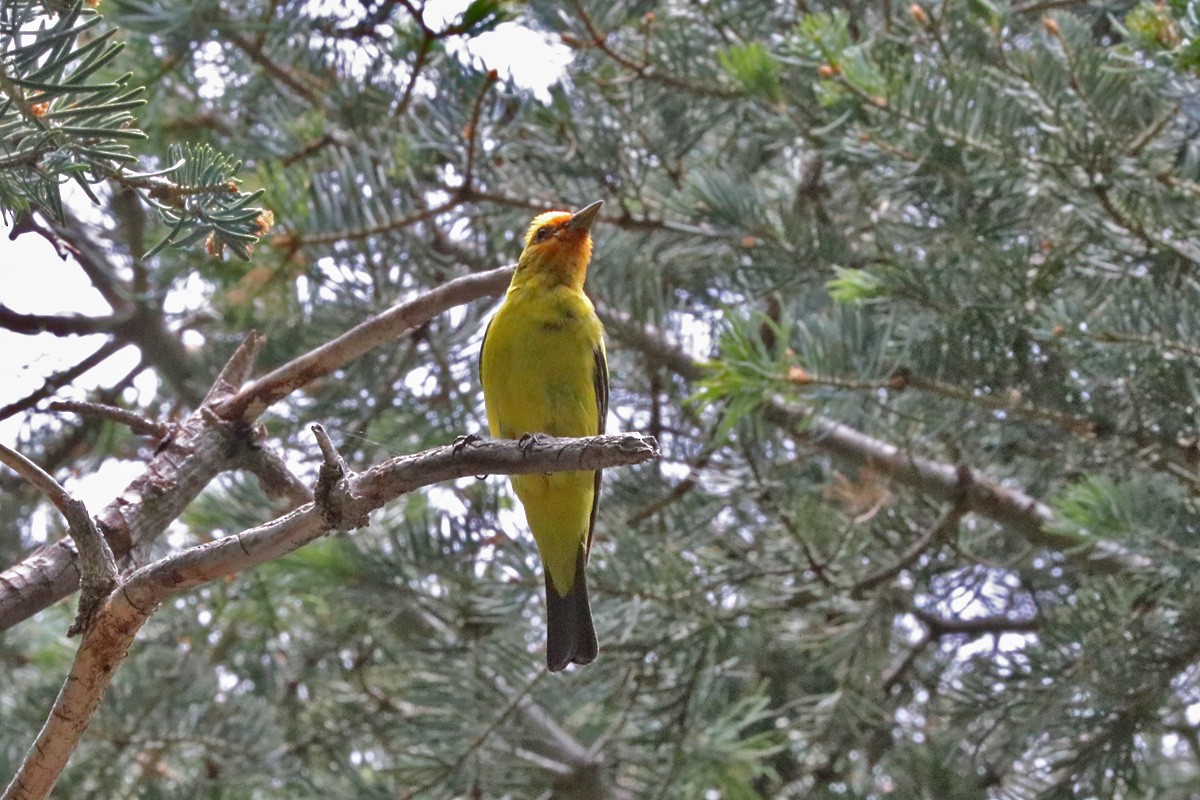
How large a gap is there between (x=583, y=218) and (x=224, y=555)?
1.24 meters

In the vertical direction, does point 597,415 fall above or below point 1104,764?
above

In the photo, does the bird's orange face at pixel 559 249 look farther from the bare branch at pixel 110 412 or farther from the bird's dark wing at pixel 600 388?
the bare branch at pixel 110 412

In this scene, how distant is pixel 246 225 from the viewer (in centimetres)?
130

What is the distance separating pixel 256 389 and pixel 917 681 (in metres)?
1.96

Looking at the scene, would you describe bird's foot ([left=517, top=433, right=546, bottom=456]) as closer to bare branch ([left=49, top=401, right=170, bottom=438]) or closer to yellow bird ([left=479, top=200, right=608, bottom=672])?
bare branch ([left=49, top=401, right=170, bottom=438])

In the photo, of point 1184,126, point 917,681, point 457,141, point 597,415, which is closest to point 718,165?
point 457,141

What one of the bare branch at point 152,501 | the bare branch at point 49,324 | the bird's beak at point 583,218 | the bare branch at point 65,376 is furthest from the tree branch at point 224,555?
the bird's beak at point 583,218

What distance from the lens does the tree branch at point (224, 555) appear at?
1201mm

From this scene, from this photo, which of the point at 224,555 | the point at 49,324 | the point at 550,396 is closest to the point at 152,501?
the point at 224,555

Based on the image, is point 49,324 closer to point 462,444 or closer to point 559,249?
point 559,249

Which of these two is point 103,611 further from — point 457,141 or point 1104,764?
point 1104,764

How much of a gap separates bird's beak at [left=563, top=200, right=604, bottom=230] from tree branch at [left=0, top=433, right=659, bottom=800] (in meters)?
1.08

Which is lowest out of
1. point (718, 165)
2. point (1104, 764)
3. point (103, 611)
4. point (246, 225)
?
point (103, 611)

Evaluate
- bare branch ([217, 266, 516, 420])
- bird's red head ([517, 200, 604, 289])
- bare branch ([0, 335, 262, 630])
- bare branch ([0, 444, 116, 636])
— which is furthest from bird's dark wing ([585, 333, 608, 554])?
bare branch ([0, 444, 116, 636])
